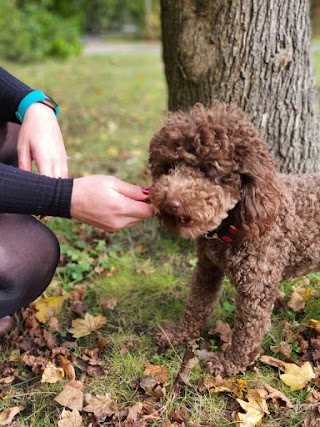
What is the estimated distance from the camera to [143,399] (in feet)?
7.47

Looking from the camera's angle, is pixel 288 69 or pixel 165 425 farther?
pixel 288 69

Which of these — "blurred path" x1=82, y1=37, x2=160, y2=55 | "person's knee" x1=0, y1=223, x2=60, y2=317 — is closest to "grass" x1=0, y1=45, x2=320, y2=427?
"person's knee" x1=0, y1=223, x2=60, y2=317

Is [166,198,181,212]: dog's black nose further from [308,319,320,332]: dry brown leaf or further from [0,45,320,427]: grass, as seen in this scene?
[308,319,320,332]: dry brown leaf

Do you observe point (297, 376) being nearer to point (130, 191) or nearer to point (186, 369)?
point (186, 369)

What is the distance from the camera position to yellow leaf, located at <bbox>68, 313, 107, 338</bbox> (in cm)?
267

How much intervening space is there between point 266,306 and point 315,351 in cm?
47

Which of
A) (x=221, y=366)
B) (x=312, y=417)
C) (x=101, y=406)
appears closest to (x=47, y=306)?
(x=101, y=406)

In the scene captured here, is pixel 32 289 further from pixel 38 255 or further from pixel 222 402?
pixel 222 402

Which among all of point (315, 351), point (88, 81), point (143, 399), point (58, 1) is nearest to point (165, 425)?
point (143, 399)

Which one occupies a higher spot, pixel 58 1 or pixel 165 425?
pixel 58 1

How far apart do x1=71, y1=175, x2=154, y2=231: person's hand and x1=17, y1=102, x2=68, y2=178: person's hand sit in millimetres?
360

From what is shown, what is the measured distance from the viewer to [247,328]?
232cm

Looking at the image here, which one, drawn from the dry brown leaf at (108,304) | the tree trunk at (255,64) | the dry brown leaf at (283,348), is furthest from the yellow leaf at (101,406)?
the tree trunk at (255,64)

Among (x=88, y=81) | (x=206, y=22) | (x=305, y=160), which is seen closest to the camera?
(x=206, y=22)
